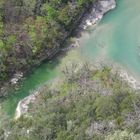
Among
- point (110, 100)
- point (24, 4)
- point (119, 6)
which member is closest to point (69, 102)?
point (110, 100)

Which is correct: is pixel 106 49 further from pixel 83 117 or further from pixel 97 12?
pixel 83 117

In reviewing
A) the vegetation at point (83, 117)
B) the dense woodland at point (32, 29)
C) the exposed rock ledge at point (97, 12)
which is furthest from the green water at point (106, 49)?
the vegetation at point (83, 117)

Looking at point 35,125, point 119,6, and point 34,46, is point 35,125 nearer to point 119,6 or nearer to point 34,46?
point 34,46

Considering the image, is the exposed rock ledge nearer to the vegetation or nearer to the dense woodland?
the dense woodland

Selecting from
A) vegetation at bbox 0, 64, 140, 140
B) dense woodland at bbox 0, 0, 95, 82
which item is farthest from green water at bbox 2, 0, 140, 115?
vegetation at bbox 0, 64, 140, 140

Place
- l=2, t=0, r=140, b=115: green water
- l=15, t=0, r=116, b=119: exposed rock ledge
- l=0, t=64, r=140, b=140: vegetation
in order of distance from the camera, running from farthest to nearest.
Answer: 1. l=15, t=0, r=116, b=119: exposed rock ledge
2. l=2, t=0, r=140, b=115: green water
3. l=0, t=64, r=140, b=140: vegetation

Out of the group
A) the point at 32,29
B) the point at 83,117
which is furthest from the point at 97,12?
the point at 83,117
